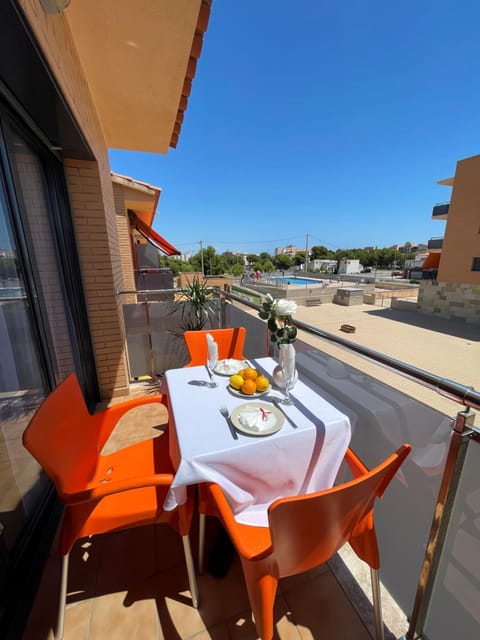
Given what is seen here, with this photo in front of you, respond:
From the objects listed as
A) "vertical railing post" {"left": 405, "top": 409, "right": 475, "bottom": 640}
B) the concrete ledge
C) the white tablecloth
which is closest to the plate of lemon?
the white tablecloth

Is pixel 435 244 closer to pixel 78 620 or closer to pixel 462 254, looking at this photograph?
pixel 462 254

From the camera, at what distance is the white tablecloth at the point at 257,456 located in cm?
99

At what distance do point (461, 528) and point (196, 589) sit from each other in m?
1.10

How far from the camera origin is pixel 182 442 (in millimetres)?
1034

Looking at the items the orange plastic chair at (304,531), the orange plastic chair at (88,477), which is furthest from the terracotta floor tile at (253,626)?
the orange plastic chair at (304,531)

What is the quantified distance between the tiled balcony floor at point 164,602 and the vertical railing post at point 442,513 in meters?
0.24

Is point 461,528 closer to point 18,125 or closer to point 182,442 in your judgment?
point 182,442

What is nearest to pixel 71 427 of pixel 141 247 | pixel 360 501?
pixel 360 501

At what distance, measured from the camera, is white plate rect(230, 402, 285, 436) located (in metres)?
1.07

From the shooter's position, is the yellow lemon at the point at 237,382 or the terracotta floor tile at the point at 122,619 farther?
the yellow lemon at the point at 237,382

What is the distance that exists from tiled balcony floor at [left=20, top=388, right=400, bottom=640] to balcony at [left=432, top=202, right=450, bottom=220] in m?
21.6

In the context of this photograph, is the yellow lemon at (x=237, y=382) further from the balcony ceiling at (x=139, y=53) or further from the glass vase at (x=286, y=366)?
the balcony ceiling at (x=139, y=53)

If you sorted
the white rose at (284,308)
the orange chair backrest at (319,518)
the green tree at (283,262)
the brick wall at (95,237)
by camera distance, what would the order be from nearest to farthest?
the orange chair backrest at (319,518) → the white rose at (284,308) → the brick wall at (95,237) → the green tree at (283,262)

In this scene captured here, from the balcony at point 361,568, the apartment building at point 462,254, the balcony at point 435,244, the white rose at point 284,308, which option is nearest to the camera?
the balcony at point 361,568
